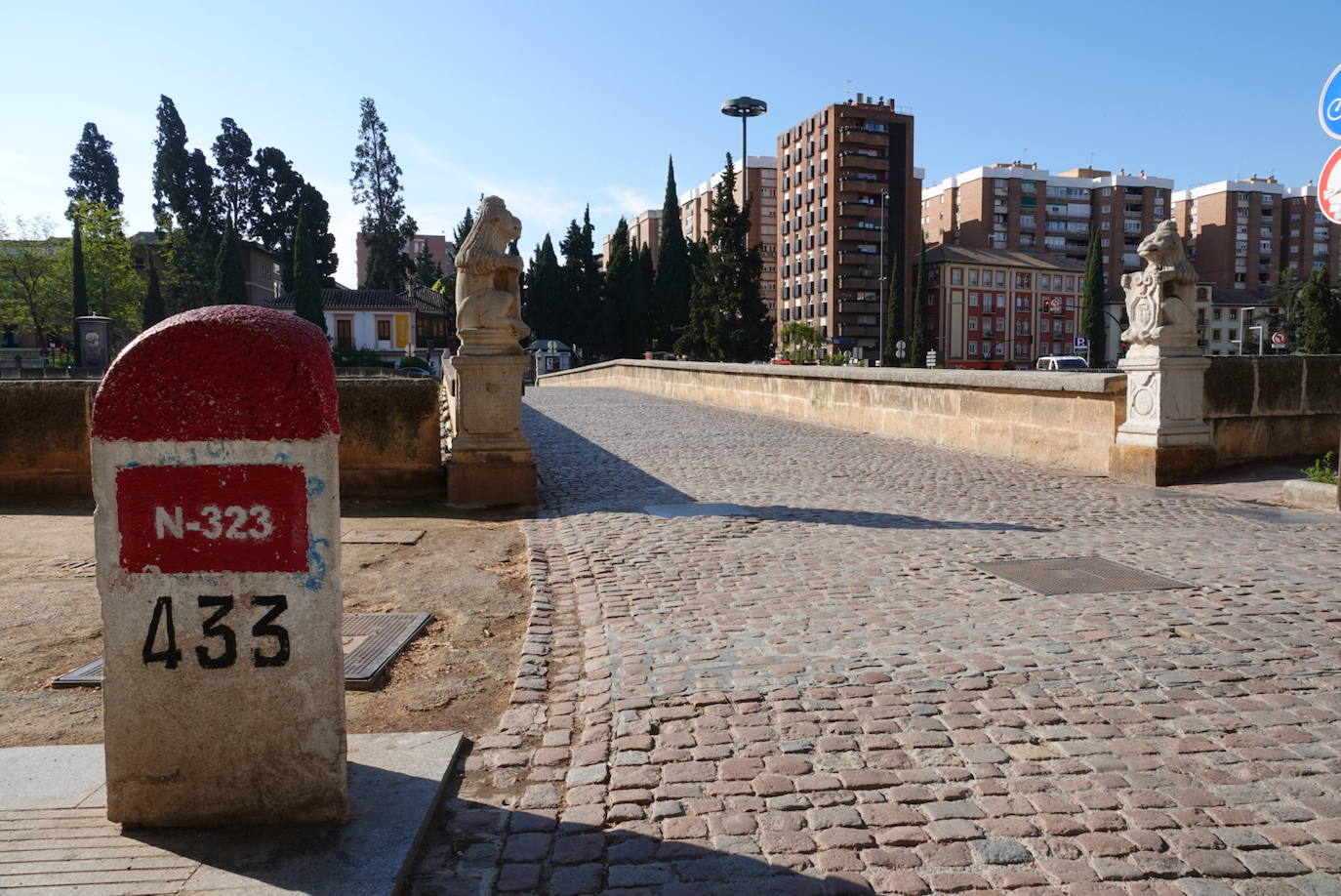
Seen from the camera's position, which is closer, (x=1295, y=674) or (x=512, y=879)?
(x=512, y=879)

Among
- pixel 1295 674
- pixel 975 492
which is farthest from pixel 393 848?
pixel 975 492

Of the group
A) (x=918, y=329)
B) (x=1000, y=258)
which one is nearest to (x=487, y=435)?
(x=918, y=329)

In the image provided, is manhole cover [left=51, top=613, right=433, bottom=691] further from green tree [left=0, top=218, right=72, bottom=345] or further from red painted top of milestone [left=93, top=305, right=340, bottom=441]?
green tree [left=0, top=218, right=72, bottom=345]

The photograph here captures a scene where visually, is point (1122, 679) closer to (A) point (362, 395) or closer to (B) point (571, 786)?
(B) point (571, 786)

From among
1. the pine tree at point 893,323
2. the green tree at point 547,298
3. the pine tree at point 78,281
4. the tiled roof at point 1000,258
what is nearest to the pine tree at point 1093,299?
the tiled roof at point 1000,258

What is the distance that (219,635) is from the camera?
8.20 ft

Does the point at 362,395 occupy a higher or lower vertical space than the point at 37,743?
higher

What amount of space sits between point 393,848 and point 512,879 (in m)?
0.31

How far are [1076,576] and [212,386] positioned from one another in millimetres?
4862

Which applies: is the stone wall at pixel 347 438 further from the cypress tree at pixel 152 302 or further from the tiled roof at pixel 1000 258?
the tiled roof at pixel 1000 258

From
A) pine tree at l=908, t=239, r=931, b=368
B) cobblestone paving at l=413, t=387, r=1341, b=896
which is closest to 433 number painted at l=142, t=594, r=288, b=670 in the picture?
cobblestone paving at l=413, t=387, r=1341, b=896

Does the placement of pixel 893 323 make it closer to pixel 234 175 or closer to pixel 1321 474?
pixel 234 175

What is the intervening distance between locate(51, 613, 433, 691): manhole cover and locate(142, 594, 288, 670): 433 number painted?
Answer: 1.25m

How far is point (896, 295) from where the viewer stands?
7881cm
